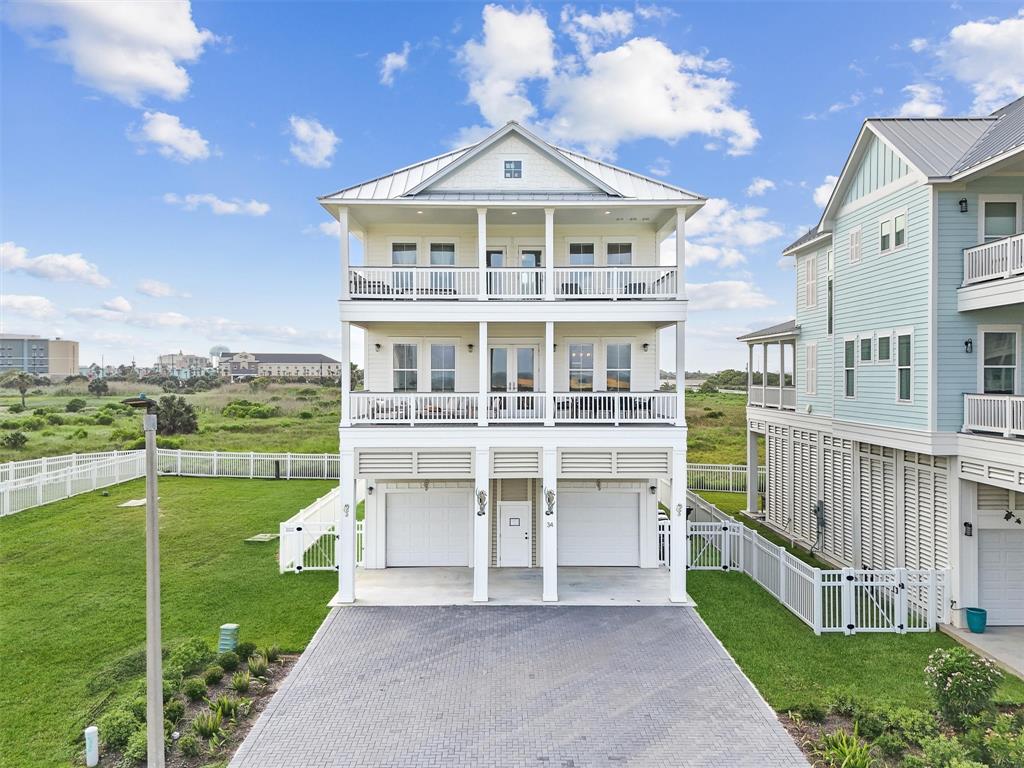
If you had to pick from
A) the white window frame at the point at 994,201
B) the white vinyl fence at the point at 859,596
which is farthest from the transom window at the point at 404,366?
the white window frame at the point at 994,201

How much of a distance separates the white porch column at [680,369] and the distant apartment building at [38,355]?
37990 millimetres

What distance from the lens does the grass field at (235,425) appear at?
31.9 meters

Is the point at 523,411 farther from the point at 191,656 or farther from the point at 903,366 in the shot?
the point at 903,366

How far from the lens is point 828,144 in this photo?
895 inches

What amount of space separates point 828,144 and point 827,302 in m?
10.6

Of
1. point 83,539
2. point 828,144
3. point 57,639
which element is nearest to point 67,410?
point 83,539

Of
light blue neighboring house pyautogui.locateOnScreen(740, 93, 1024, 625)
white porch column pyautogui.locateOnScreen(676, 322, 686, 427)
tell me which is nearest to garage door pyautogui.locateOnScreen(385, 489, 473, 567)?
white porch column pyautogui.locateOnScreen(676, 322, 686, 427)

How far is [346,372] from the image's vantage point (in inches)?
478

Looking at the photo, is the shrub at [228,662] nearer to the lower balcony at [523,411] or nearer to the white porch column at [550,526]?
the lower balcony at [523,411]

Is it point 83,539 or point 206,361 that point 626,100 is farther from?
point 206,361

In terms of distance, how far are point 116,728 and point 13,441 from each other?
97.4 feet

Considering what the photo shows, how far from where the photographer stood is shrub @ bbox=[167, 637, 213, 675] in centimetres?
888

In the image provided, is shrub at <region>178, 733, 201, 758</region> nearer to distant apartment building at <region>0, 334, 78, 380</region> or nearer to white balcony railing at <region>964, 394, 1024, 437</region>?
white balcony railing at <region>964, 394, 1024, 437</region>

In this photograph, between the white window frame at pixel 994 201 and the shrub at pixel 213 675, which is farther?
the white window frame at pixel 994 201
